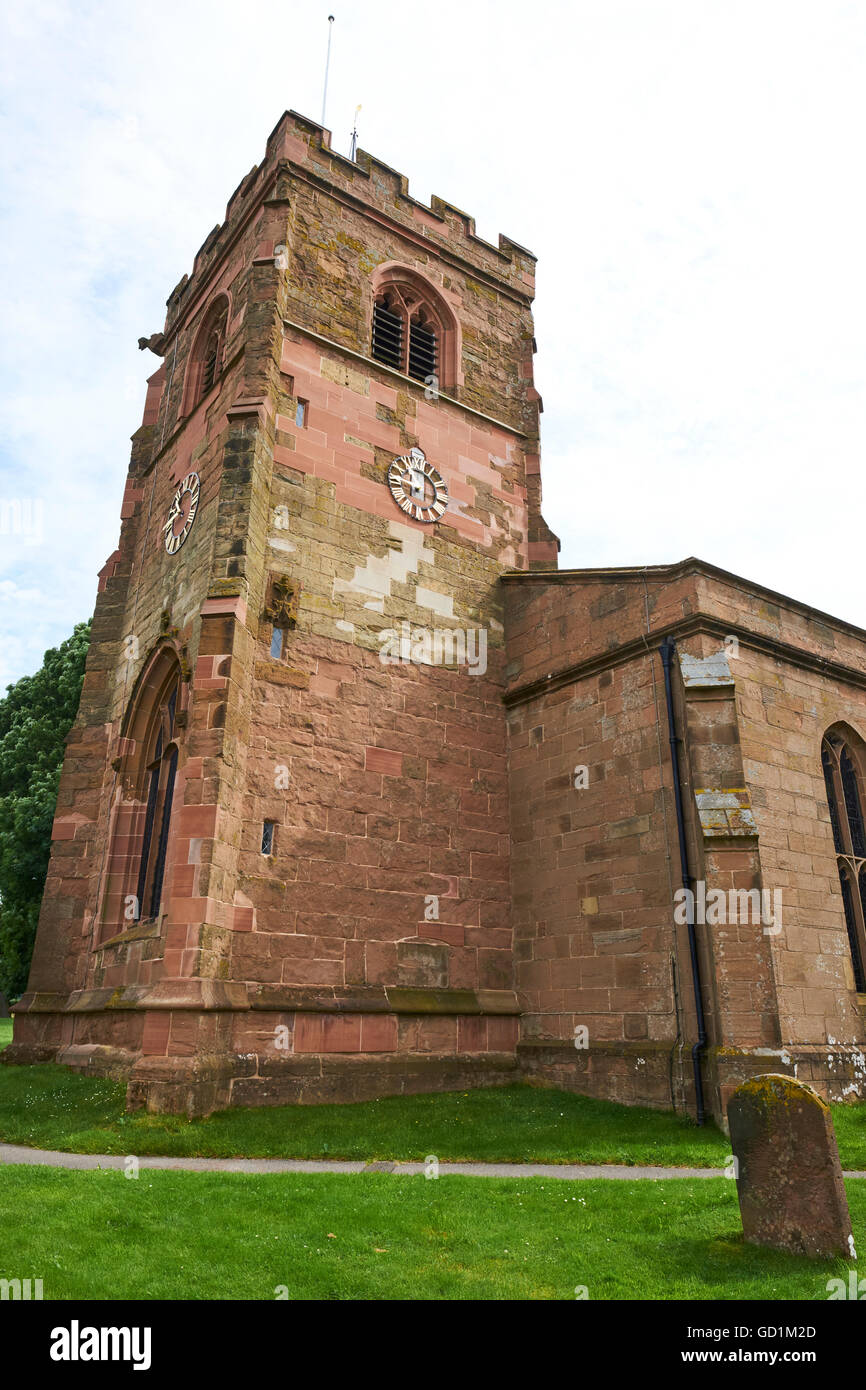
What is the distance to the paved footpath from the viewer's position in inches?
350

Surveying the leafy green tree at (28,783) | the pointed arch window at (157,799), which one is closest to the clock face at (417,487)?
the pointed arch window at (157,799)

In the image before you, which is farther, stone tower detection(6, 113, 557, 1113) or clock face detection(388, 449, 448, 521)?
clock face detection(388, 449, 448, 521)

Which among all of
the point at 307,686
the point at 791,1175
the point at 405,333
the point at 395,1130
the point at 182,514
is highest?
the point at 405,333

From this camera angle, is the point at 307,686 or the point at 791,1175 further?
the point at 307,686

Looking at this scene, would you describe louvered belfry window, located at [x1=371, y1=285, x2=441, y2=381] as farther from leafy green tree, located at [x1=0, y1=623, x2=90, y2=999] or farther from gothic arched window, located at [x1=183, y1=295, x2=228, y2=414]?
leafy green tree, located at [x1=0, y1=623, x2=90, y2=999]

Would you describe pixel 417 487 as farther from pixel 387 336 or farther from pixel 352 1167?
pixel 352 1167

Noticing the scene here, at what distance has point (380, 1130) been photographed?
1084 cm

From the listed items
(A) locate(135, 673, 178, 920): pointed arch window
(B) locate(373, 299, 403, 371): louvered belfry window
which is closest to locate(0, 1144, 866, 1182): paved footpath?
(A) locate(135, 673, 178, 920): pointed arch window

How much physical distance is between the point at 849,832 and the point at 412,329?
41.9 ft

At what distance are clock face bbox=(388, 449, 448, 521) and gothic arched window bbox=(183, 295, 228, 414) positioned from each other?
15.5 ft

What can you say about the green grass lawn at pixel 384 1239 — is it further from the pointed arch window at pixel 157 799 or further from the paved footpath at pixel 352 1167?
the pointed arch window at pixel 157 799

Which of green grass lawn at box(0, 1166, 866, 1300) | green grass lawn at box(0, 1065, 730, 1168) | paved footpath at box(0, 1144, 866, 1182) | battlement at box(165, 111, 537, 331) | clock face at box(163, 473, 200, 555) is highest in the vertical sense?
battlement at box(165, 111, 537, 331)

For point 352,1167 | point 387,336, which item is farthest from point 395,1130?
point 387,336
